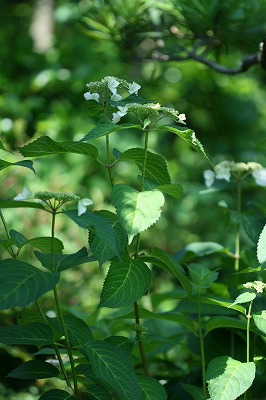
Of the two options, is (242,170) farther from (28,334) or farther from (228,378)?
(28,334)

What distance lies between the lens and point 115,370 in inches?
39.1

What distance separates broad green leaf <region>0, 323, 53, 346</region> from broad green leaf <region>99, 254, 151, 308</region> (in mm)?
100

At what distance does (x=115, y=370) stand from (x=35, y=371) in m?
0.16

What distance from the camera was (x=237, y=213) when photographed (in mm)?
1531

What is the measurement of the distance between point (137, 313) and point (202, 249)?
1.36 feet

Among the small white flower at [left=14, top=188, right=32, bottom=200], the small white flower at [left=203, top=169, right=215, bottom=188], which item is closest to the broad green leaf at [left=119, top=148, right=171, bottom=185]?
the small white flower at [left=14, top=188, right=32, bottom=200]

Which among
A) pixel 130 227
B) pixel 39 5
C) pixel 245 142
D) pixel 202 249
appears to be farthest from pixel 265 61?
pixel 39 5

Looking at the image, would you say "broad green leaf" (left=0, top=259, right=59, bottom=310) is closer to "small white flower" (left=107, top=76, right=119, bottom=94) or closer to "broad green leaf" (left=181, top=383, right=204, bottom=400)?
"small white flower" (left=107, top=76, right=119, bottom=94)

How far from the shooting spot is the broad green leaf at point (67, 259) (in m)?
1.05

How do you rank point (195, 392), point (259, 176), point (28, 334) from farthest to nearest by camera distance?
1. point (259, 176)
2. point (195, 392)
3. point (28, 334)

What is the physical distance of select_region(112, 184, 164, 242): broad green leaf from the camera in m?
1.00

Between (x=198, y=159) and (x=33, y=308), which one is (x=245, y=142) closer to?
(x=198, y=159)

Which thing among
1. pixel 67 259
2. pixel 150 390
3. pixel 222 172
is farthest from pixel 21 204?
pixel 222 172

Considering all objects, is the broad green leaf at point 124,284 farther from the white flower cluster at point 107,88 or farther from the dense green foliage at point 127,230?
the white flower cluster at point 107,88
